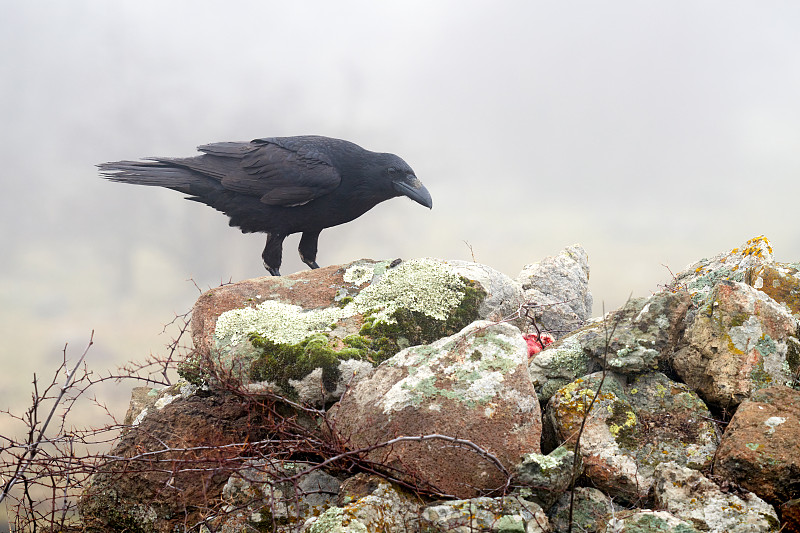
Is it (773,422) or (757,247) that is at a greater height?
(757,247)

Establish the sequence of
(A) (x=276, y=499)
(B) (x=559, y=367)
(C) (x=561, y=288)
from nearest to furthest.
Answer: (A) (x=276, y=499) < (B) (x=559, y=367) < (C) (x=561, y=288)

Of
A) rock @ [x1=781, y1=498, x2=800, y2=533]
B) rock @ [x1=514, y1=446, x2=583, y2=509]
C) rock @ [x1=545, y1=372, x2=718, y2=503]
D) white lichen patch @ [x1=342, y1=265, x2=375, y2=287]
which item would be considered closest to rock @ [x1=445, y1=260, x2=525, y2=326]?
white lichen patch @ [x1=342, y1=265, x2=375, y2=287]

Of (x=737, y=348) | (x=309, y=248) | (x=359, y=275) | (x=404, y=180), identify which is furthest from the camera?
(x=309, y=248)

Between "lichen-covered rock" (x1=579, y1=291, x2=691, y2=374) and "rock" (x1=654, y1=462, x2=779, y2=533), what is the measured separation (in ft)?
3.23

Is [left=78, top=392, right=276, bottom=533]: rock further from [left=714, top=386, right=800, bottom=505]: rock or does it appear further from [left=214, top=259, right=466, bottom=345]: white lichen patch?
[left=714, top=386, right=800, bottom=505]: rock

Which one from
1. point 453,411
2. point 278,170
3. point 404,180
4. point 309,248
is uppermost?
point 278,170

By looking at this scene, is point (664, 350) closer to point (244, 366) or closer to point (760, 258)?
point (760, 258)

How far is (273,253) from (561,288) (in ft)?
12.4

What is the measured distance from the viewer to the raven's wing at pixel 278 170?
8.34 metres

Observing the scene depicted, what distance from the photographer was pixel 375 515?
3.44m

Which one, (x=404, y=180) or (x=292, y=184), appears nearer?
(x=292, y=184)

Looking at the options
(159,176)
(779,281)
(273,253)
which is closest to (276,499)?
(273,253)

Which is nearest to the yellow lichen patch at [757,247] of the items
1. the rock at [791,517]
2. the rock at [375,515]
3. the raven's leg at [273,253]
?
the rock at [791,517]

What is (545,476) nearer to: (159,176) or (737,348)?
(737,348)
